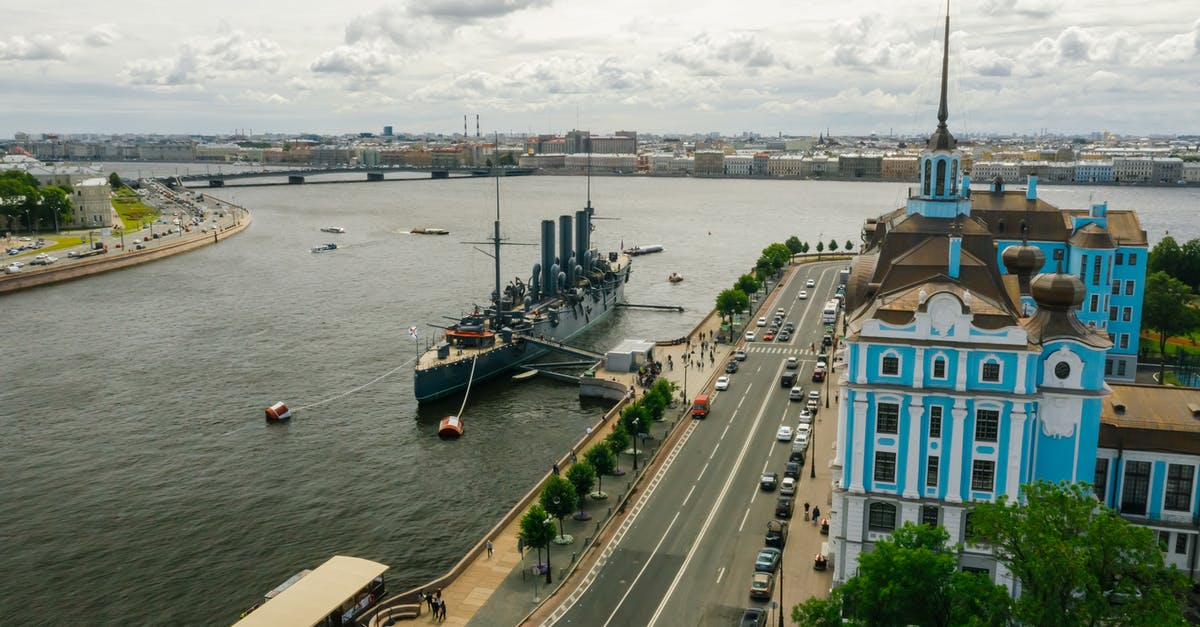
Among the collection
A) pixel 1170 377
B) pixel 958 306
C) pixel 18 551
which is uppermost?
pixel 958 306

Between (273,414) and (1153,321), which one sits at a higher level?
(1153,321)

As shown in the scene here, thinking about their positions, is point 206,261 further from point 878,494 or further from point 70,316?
point 878,494

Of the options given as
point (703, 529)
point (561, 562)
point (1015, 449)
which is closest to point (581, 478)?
point (561, 562)

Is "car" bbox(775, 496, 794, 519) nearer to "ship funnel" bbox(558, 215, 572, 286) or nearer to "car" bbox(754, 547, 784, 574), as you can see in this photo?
"car" bbox(754, 547, 784, 574)

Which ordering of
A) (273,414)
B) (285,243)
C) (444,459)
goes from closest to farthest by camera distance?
(444,459) < (273,414) < (285,243)

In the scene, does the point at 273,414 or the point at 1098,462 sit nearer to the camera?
the point at 1098,462

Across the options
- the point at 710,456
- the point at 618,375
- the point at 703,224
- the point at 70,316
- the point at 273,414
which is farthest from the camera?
the point at 703,224

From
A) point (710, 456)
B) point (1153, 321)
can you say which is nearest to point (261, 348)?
point (710, 456)
